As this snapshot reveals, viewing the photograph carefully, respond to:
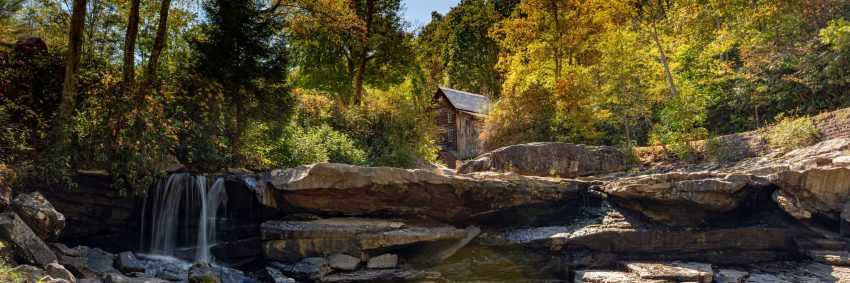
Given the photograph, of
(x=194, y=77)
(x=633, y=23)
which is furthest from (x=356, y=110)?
(x=633, y=23)

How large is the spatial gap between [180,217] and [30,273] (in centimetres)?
453

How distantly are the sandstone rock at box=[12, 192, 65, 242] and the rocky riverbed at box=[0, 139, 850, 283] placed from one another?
3.76ft

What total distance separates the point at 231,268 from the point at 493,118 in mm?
14663

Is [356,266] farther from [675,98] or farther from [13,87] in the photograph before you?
[675,98]

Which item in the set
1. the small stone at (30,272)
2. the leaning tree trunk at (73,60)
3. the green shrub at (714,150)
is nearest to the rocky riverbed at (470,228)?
the leaning tree trunk at (73,60)

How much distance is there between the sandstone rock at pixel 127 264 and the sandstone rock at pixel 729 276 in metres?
10.7

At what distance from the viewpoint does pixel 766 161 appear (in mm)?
14047

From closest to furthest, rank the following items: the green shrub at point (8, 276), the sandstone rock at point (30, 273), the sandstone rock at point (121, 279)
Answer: the green shrub at point (8, 276), the sandstone rock at point (30, 273), the sandstone rock at point (121, 279)

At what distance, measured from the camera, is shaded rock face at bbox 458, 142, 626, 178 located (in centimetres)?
1573

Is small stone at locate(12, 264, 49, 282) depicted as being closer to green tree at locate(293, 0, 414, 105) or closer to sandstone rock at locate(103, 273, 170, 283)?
sandstone rock at locate(103, 273, 170, 283)

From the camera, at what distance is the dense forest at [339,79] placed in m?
10.6

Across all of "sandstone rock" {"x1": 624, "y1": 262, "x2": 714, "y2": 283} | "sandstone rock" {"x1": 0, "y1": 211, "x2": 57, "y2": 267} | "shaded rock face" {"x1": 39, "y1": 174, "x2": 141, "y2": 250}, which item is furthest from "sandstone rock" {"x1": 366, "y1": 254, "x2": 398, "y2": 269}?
"sandstone rock" {"x1": 0, "y1": 211, "x2": 57, "y2": 267}

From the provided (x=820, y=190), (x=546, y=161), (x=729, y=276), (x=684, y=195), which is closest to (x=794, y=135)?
(x=820, y=190)

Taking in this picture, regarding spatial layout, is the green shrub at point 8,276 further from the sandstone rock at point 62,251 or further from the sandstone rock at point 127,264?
the sandstone rock at point 127,264
